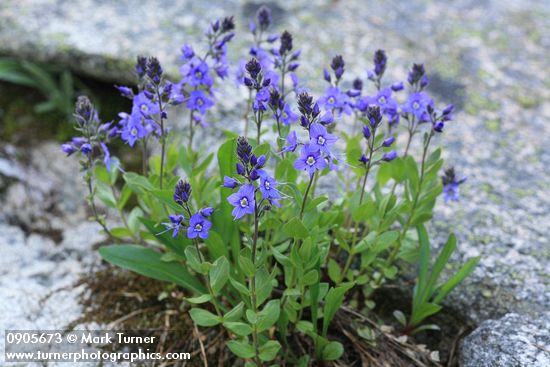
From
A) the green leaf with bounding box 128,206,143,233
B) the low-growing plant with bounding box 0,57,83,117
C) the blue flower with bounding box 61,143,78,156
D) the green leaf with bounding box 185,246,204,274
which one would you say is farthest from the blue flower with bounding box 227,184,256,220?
the low-growing plant with bounding box 0,57,83,117

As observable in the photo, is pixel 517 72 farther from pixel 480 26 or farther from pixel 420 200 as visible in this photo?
pixel 420 200

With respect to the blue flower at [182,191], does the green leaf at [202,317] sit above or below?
below

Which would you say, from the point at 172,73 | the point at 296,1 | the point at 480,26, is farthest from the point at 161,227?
the point at 480,26

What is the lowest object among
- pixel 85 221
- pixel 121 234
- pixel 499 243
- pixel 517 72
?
pixel 499 243

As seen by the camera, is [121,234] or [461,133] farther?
[461,133]

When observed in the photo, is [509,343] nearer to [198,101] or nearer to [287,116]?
[287,116]

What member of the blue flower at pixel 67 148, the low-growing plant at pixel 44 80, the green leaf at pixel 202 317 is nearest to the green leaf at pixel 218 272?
the green leaf at pixel 202 317

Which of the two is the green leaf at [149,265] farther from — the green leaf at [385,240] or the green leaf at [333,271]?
the green leaf at [385,240]

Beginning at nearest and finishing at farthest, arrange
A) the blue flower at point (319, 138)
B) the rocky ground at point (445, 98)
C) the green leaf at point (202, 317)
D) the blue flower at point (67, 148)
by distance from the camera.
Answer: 1. the blue flower at point (319, 138)
2. the green leaf at point (202, 317)
3. the blue flower at point (67, 148)
4. the rocky ground at point (445, 98)
